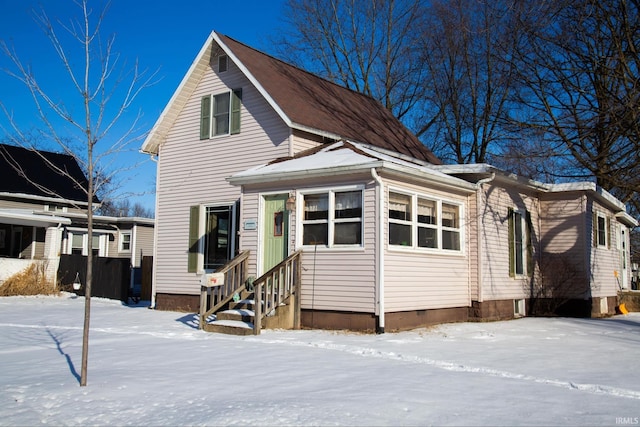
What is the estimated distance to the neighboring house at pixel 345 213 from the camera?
1125 cm

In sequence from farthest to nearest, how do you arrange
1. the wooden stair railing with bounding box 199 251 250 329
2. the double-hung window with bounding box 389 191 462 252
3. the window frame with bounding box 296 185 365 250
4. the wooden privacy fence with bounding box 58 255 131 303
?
the wooden privacy fence with bounding box 58 255 131 303 < the wooden stair railing with bounding box 199 251 250 329 < the double-hung window with bounding box 389 191 462 252 < the window frame with bounding box 296 185 365 250

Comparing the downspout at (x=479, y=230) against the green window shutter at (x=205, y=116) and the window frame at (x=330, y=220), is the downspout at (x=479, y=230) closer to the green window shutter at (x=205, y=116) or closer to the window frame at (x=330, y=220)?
the window frame at (x=330, y=220)

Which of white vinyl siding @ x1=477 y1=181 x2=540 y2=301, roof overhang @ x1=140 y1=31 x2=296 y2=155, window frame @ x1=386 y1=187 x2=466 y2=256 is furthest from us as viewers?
roof overhang @ x1=140 y1=31 x2=296 y2=155

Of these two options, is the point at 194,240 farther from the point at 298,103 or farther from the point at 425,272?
the point at 425,272

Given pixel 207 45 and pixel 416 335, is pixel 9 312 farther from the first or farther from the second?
pixel 416 335

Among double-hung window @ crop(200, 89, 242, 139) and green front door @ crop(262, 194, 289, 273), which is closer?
green front door @ crop(262, 194, 289, 273)

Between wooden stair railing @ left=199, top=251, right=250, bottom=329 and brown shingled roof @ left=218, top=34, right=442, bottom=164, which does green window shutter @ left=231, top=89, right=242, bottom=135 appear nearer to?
brown shingled roof @ left=218, top=34, right=442, bottom=164

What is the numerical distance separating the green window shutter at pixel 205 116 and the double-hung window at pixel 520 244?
818 centimetres

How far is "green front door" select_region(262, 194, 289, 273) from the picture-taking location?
1223 cm

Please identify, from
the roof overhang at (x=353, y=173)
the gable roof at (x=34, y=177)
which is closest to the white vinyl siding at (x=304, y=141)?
the roof overhang at (x=353, y=173)

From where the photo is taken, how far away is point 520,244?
49.9ft

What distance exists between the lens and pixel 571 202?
15789 mm

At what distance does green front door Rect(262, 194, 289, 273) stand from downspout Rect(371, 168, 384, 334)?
220cm

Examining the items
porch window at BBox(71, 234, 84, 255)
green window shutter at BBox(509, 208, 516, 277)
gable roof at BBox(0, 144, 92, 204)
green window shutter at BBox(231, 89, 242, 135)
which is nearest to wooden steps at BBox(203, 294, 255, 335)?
green window shutter at BBox(231, 89, 242, 135)
